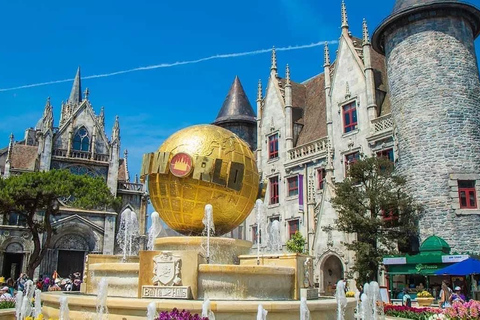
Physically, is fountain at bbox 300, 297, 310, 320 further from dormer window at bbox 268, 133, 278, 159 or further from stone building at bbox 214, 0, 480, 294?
dormer window at bbox 268, 133, 278, 159

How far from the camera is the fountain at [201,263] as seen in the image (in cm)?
886

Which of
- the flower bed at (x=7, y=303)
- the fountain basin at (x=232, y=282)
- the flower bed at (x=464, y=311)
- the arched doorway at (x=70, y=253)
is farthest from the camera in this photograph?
the arched doorway at (x=70, y=253)

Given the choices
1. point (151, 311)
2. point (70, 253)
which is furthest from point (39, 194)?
point (151, 311)

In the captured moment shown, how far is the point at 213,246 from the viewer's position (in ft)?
39.1

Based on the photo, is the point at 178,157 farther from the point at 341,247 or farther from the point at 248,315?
the point at 341,247

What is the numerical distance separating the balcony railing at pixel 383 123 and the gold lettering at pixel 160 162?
17145 mm

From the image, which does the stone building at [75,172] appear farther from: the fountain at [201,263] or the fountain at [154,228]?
the fountain at [201,263]

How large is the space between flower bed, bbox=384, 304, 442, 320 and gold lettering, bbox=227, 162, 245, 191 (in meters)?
6.44

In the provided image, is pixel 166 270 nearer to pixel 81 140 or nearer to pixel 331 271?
pixel 331 271

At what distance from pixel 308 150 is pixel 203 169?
2097cm

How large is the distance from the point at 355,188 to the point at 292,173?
1000 cm

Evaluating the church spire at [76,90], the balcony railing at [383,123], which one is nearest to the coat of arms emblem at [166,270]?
the balcony railing at [383,123]

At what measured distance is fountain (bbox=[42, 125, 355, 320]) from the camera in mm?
8859

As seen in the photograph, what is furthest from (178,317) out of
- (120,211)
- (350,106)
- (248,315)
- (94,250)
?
(120,211)
